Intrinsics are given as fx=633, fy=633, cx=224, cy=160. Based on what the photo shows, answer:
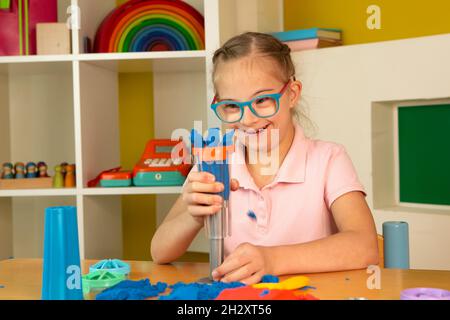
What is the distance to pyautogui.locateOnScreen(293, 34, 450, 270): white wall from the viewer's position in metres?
2.03

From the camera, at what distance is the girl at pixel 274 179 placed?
119 cm

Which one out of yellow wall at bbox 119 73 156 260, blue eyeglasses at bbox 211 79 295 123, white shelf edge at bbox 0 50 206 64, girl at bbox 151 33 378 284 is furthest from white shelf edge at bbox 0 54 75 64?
blue eyeglasses at bbox 211 79 295 123

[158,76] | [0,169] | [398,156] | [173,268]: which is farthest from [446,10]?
[0,169]

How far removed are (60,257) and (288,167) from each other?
2.06 ft

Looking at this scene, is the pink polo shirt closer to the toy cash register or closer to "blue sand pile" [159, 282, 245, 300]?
"blue sand pile" [159, 282, 245, 300]

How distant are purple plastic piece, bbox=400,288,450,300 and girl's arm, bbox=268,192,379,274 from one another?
0.68ft

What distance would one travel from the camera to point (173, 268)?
1.12 m

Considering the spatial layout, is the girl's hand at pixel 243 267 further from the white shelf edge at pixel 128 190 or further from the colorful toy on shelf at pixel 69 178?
the colorful toy on shelf at pixel 69 178

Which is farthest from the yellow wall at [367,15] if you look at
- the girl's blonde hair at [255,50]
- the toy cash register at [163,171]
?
the girl's blonde hair at [255,50]

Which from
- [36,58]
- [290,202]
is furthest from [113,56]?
[290,202]

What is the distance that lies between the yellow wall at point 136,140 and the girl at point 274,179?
1.18 m

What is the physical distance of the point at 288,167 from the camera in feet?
4.42

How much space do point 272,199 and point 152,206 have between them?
1.28m
